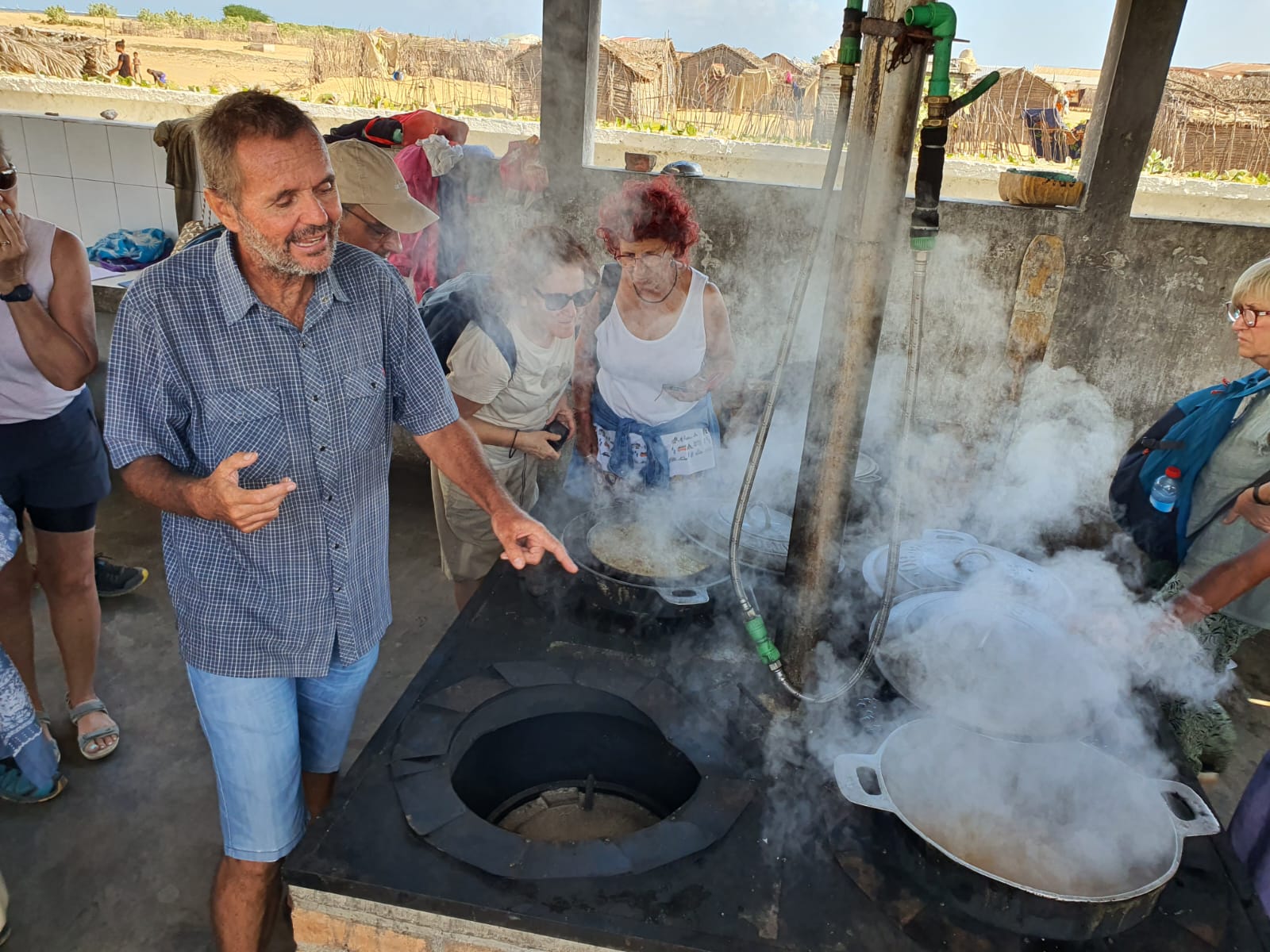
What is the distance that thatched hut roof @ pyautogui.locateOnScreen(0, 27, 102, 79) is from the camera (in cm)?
989

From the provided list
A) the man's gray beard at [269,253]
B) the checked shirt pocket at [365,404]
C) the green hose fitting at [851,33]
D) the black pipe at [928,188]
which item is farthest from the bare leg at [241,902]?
the green hose fitting at [851,33]

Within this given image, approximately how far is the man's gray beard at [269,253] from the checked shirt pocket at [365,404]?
0.90 feet

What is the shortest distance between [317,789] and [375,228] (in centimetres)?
197

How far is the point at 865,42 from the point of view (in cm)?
162

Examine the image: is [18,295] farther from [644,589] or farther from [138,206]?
[138,206]

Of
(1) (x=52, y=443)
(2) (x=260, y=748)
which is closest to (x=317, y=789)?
(2) (x=260, y=748)

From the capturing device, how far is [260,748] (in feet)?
6.69

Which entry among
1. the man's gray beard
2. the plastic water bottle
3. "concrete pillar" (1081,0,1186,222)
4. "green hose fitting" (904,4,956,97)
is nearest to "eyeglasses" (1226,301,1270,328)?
the plastic water bottle

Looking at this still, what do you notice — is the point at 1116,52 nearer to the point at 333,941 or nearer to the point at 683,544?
the point at 683,544

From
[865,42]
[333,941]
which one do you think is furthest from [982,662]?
[333,941]

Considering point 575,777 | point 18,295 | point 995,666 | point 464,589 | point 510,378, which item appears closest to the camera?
point 995,666

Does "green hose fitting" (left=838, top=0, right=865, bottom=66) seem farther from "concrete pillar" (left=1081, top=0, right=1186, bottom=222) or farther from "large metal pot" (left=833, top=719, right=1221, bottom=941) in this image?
"concrete pillar" (left=1081, top=0, right=1186, bottom=222)

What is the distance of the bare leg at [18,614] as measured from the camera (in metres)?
3.03

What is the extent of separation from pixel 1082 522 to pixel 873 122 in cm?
413
